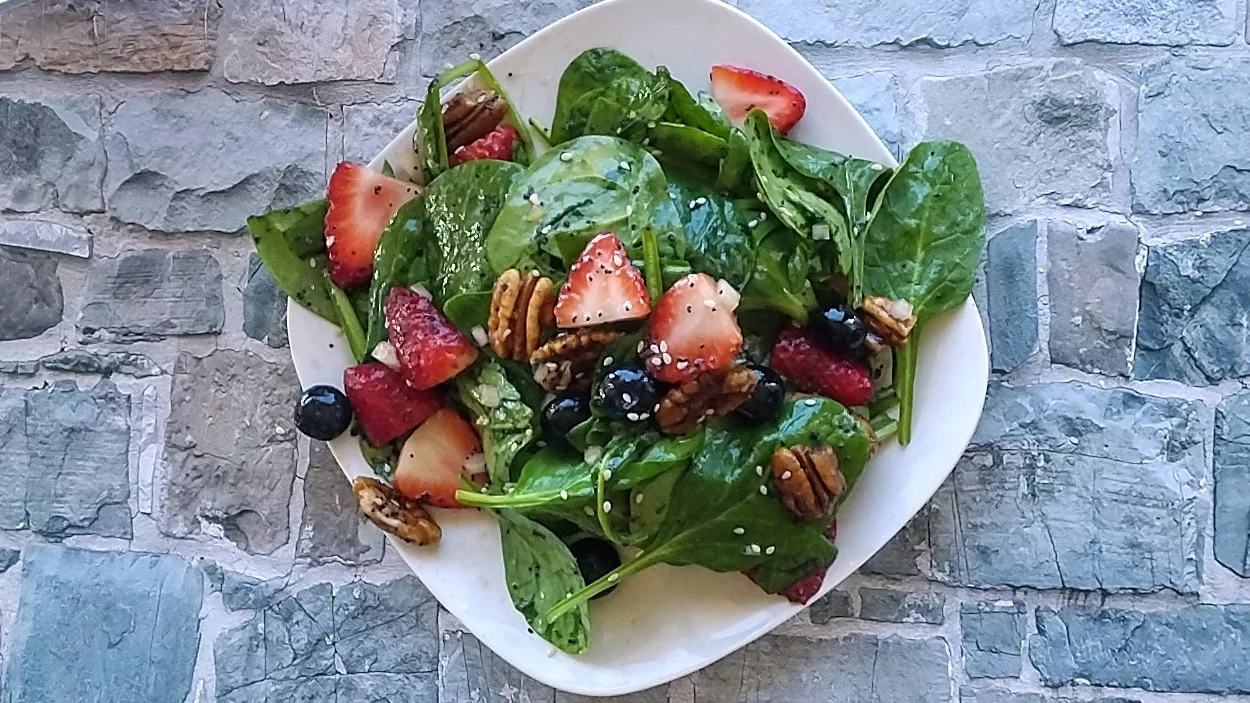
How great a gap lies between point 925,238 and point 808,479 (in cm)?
28

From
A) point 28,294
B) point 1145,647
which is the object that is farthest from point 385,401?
point 1145,647

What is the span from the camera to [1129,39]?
1.23 meters

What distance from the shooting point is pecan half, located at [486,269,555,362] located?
1089 millimetres

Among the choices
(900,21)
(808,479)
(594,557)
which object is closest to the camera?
(808,479)

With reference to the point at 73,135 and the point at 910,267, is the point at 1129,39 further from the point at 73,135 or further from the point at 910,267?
Answer: the point at 73,135

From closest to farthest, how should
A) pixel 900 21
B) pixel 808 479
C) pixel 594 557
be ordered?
pixel 808 479
pixel 594 557
pixel 900 21

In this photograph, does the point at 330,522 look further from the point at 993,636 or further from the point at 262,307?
the point at 993,636

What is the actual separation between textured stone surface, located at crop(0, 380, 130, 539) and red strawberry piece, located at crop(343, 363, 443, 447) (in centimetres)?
34

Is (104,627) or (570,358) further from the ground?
(570,358)

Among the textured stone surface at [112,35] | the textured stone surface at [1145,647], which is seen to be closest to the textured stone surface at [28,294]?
the textured stone surface at [112,35]

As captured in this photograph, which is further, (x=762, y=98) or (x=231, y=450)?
(x=231, y=450)

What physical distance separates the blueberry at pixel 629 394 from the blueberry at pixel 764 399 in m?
0.08

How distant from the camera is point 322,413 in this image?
3.87 ft

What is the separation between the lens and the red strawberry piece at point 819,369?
3.60 ft
